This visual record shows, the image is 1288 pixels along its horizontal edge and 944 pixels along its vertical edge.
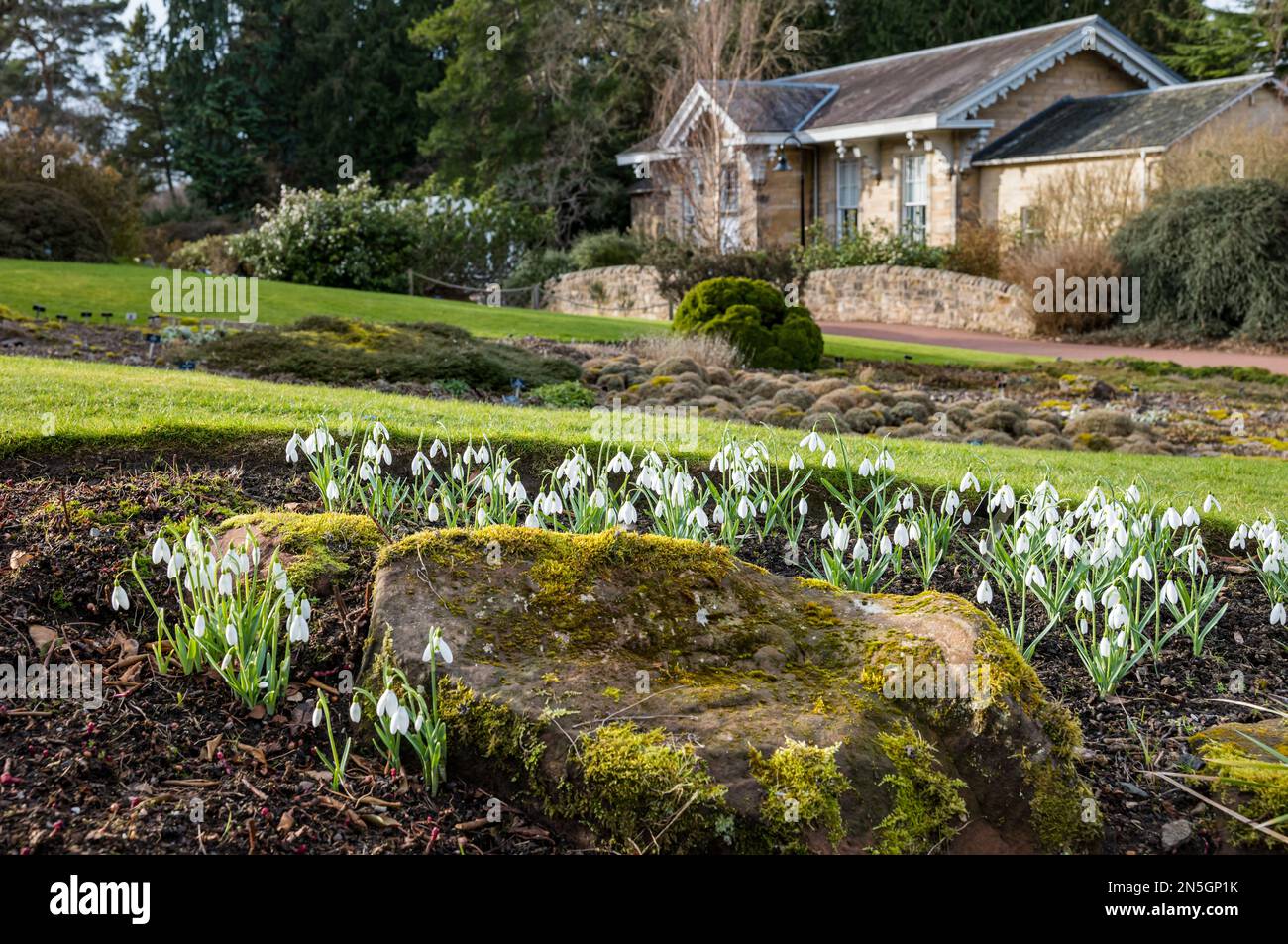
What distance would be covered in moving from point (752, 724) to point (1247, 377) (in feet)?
44.4

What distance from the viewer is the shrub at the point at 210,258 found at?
25562 millimetres

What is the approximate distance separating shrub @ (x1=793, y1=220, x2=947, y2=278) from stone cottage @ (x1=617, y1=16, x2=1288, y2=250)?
2.10ft

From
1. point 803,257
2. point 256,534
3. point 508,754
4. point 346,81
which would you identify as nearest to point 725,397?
point 256,534

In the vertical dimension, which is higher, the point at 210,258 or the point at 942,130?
the point at 942,130

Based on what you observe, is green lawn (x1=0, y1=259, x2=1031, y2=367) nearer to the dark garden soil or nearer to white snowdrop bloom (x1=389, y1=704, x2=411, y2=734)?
the dark garden soil

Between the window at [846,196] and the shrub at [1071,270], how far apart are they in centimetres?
857

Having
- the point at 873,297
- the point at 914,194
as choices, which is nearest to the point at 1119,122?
the point at 914,194

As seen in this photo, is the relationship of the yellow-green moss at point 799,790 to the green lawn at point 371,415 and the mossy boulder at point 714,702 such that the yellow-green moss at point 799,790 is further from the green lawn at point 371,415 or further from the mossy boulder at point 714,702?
the green lawn at point 371,415

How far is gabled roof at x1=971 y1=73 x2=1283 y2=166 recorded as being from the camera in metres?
22.6

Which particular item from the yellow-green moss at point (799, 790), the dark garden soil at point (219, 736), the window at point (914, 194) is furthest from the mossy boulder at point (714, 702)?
the window at point (914, 194)

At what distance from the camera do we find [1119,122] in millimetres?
23750

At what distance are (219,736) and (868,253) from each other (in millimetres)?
23561

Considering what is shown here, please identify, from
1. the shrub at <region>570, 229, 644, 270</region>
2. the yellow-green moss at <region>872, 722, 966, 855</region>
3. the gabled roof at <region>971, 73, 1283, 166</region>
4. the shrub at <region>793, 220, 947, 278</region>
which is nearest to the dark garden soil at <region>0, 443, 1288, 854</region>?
the yellow-green moss at <region>872, 722, 966, 855</region>

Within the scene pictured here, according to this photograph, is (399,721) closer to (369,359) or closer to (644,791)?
(644,791)
